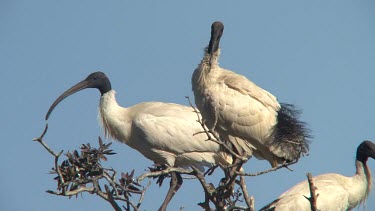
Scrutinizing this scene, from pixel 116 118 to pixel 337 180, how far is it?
3.61 m

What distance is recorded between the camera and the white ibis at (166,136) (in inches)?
475

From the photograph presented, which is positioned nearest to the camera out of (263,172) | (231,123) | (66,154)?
(263,172)

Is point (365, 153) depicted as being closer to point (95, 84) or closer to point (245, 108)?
point (245, 108)

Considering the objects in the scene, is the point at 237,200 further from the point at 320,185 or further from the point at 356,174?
the point at 356,174

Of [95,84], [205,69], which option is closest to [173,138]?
[95,84]

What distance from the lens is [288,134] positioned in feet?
33.5

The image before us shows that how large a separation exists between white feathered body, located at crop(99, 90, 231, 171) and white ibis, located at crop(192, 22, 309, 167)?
1.52 meters

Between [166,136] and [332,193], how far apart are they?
113 inches

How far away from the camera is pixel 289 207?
974 centimetres

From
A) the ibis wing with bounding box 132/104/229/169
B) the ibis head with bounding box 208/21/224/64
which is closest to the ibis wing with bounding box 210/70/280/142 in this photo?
the ibis head with bounding box 208/21/224/64

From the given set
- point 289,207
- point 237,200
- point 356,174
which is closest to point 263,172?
point 237,200

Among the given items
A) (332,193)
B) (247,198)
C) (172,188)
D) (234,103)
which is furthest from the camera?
(172,188)

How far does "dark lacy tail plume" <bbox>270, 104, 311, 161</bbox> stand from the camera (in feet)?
32.8

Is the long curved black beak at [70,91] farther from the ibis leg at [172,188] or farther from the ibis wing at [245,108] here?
the ibis wing at [245,108]
